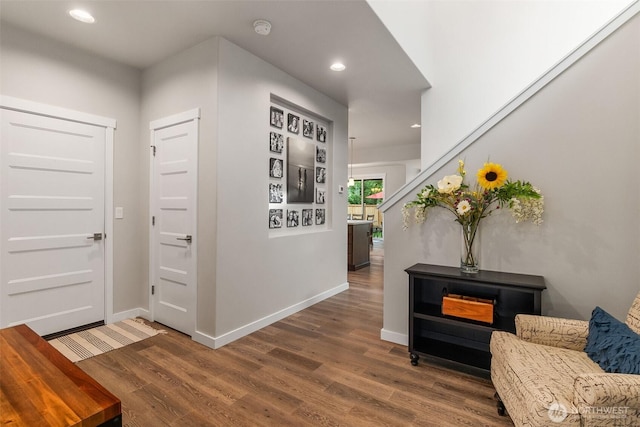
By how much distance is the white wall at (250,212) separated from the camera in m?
2.78

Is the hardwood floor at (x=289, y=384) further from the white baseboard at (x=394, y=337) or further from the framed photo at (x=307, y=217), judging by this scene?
the framed photo at (x=307, y=217)

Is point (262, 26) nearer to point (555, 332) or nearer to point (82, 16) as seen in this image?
point (82, 16)

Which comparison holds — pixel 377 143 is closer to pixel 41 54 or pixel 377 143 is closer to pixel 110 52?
pixel 110 52

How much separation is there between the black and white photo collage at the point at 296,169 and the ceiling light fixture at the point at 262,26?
0.86m

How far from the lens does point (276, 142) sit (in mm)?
3410

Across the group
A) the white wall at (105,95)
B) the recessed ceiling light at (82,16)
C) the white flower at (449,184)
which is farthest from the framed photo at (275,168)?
the recessed ceiling light at (82,16)

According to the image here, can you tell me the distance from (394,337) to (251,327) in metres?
1.39

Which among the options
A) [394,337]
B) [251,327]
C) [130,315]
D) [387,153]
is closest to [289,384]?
[251,327]

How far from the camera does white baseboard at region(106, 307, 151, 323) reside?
128 inches

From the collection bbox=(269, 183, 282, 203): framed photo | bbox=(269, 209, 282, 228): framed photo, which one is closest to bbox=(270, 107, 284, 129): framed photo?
bbox=(269, 183, 282, 203): framed photo

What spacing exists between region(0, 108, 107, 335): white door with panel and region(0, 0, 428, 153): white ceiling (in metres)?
0.81

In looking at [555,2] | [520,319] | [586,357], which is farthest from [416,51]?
[586,357]

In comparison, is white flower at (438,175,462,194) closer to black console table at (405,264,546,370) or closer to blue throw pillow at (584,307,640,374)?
black console table at (405,264,546,370)

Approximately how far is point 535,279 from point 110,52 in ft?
13.8
